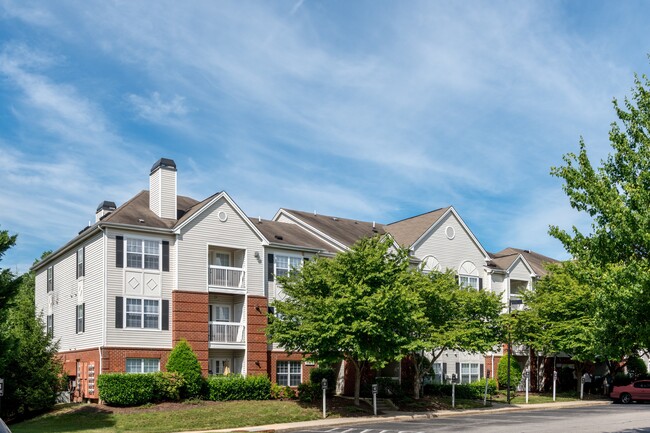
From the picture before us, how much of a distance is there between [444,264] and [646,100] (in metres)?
30.7

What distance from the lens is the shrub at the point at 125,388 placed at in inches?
1414

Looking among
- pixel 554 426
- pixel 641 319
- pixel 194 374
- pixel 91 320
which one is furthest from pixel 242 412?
pixel 641 319

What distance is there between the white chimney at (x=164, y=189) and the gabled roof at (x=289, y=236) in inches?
226

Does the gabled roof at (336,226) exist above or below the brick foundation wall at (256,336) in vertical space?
above

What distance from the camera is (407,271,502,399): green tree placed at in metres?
41.4

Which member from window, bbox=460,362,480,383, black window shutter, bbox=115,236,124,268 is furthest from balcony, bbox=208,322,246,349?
window, bbox=460,362,480,383

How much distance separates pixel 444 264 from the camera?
51.7 meters

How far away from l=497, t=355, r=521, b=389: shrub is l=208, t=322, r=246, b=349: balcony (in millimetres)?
19369

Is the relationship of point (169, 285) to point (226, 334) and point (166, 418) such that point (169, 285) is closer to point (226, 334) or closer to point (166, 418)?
point (226, 334)

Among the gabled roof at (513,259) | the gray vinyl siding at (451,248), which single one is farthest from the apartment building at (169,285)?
the gabled roof at (513,259)

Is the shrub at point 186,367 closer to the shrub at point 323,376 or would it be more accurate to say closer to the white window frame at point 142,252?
the white window frame at point 142,252

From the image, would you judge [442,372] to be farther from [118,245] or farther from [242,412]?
[118,245]

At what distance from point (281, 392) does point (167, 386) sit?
6.80m

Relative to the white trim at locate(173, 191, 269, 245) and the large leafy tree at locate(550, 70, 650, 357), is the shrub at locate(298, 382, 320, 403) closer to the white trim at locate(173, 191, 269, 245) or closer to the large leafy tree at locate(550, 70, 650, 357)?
the white trim at locate(173, 191, 269, 245)
